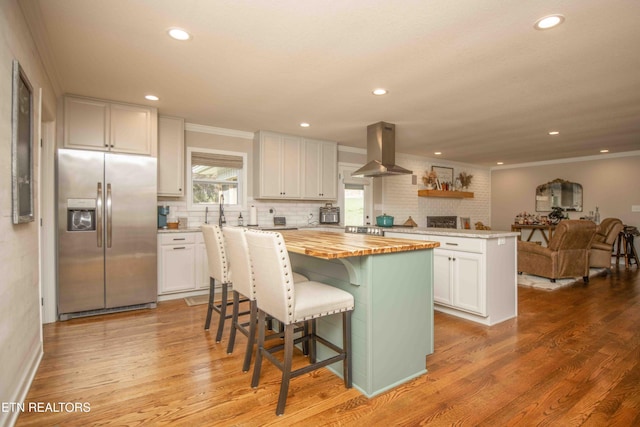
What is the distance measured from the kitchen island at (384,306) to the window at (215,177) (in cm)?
317

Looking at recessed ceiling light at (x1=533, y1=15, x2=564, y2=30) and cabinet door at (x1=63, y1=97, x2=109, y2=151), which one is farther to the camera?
cabinet door at (x1=63, y1=97, x2=109, y2=151)

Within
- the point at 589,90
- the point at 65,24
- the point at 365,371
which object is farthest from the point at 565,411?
the point at 65,24

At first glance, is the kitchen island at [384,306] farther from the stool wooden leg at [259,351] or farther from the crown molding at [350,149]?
the crown molding at [350,149]

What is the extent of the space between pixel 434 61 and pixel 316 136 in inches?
116

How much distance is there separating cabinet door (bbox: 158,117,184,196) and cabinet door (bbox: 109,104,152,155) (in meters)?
0.39

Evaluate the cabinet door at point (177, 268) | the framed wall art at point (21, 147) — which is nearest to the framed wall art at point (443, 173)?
the cabinet door at point (177, 268)

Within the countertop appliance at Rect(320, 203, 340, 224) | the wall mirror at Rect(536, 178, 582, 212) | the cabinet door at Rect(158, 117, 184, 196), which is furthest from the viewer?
the wall mirror at Rect(536, 178, 582, 212)

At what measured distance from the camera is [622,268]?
256 inches

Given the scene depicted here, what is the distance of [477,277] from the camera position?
3.38 metres

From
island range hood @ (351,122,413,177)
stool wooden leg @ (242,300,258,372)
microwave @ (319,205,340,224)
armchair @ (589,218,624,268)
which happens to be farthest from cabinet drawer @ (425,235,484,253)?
armchair @ (589,218,624,268)

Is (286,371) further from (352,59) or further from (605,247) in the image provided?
(605,247)

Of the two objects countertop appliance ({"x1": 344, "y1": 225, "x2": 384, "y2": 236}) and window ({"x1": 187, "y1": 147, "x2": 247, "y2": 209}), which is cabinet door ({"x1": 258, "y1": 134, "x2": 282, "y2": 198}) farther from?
countertop appliance ({"x1": 344, "y1": 225, "x2": 384, "y2": 236})

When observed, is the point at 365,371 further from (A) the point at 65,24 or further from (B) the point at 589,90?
(B) the point at 589,90

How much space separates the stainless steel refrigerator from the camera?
351cm
